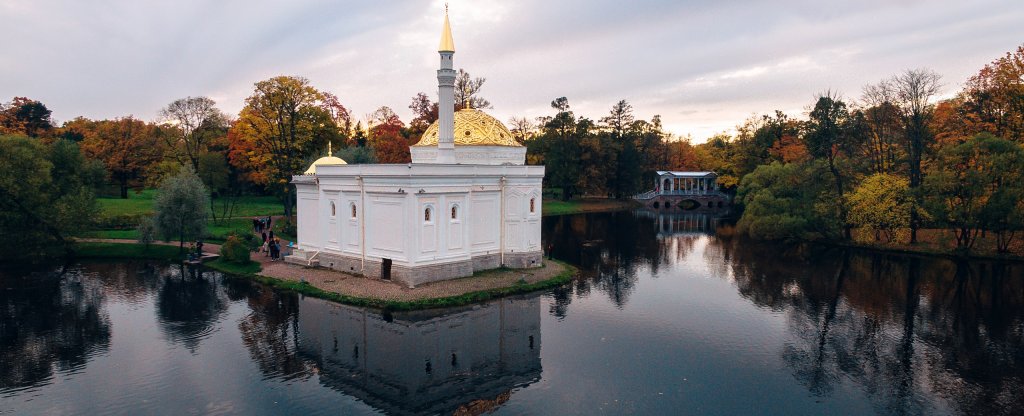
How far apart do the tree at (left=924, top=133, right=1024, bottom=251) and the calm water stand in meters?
4.75

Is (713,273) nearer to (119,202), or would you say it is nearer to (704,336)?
(704,336)

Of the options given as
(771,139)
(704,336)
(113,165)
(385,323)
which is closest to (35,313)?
(385,323)

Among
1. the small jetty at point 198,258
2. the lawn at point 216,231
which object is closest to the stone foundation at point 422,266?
the small jetty at point 198,258

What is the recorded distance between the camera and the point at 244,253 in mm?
28391

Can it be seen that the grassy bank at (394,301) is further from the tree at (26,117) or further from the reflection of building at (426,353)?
the tree at (26,117)

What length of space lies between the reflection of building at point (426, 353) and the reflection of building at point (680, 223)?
2820 centimetres

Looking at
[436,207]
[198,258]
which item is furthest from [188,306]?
[436,207]

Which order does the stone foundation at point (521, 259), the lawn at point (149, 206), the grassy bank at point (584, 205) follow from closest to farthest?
1. the stone foundation at point (521, 259)
2. the lawn at point (149, 206)
3. the grassy bank at point (584, 205)

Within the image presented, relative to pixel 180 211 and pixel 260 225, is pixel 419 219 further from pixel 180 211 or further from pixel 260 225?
pixel 260 225

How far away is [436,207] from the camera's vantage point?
23.6 meters

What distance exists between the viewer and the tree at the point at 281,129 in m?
39.1

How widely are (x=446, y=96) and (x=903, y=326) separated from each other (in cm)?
1994

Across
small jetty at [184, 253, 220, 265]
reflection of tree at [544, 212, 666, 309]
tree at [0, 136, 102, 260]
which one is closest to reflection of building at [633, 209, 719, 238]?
reflection of tree at [544, 212, 666, 309]

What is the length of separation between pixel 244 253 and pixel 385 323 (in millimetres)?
12705
